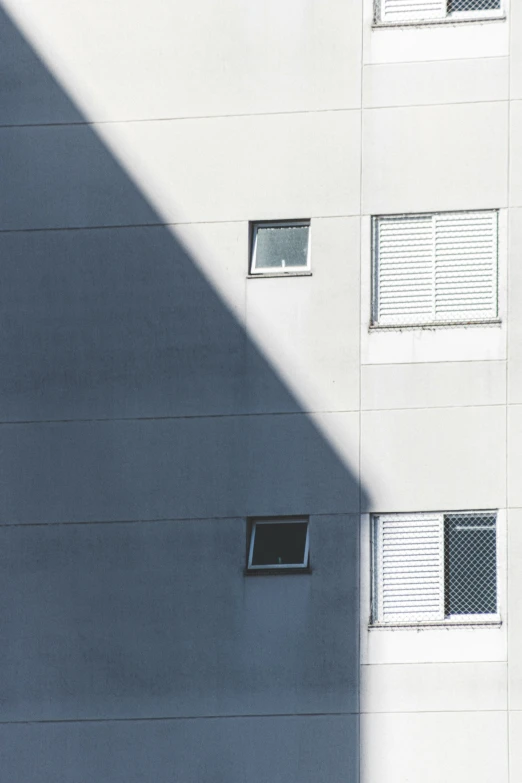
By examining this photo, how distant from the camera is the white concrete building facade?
1762cm

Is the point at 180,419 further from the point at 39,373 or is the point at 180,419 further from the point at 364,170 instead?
the point at 364,170

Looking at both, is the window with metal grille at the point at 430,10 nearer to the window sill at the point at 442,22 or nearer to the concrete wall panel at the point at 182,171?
the window sill at the point at 442,22

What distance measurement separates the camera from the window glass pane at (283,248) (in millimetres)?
18516

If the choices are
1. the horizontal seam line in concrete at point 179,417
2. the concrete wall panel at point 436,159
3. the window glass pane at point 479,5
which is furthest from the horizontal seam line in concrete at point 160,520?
the window glass pane at point 479,5

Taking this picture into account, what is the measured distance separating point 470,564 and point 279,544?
2.33 m

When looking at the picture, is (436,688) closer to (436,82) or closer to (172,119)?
(436,82)

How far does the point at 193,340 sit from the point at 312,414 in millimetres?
1763

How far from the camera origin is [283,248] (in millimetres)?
18516

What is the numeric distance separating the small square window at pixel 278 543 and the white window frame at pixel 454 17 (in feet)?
20.8

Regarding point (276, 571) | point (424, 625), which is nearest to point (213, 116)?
point (276, 571)

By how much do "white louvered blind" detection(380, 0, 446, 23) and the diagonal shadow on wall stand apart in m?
3.88

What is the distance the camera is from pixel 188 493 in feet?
59.5

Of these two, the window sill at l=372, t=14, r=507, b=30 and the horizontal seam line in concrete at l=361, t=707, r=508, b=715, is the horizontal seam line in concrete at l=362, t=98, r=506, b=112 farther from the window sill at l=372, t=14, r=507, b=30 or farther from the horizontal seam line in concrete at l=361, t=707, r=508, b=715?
the horizontal seam line in concrete at l=361, t=707, r=508, b=715

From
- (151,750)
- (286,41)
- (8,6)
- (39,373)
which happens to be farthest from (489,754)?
(8,6)
